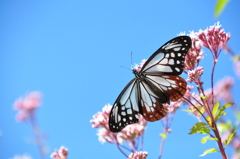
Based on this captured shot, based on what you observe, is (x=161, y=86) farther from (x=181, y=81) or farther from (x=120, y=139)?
(x=120, y=139)

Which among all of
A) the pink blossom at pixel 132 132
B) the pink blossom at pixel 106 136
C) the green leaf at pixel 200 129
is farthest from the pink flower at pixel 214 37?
the pink blossom at pixel 106 136

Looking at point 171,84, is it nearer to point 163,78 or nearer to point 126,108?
point 163,78

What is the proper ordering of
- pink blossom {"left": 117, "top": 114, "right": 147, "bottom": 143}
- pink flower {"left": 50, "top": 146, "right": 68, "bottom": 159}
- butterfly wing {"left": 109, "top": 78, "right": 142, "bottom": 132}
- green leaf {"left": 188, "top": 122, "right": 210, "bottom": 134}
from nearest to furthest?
green leaf {"left": 188, "top": 122, "right": 210, "bottom": 134} → butterfly wing {"left": 109, "top": 78, "right": 142, "bottom": 132} → pink blossom {"left": 117, "top": 114, "right": 147, "bottom": 143} → pink flower {"left": 50, "top": 146, "right": 68, "bottom": 159}

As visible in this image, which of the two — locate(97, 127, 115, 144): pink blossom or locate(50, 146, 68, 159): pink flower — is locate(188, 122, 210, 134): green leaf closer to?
locate(97, 127, 115, 144): pink blossom

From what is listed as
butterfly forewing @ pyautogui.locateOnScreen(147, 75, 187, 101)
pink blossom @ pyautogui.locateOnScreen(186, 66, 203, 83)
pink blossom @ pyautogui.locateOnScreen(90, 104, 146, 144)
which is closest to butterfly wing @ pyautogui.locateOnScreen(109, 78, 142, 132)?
butterfly forewing @ pyautogui.locateOnScreen(147, 75, 187, 101)

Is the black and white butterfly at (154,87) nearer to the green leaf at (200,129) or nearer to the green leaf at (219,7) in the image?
the green leaf at (200,129)

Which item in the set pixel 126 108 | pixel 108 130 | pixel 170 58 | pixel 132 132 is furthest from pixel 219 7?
pixel 108 130

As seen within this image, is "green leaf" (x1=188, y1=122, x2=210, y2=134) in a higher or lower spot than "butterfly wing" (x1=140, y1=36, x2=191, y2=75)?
lower

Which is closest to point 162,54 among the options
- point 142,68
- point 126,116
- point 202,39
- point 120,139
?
point 142,68
